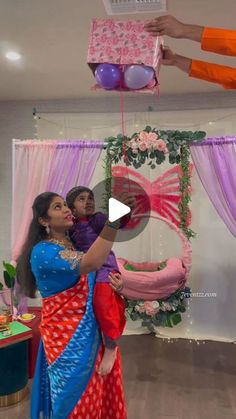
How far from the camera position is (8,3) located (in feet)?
7.44

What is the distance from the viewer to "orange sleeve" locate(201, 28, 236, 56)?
1.27m

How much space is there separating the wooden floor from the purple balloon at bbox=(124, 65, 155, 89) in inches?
82.9

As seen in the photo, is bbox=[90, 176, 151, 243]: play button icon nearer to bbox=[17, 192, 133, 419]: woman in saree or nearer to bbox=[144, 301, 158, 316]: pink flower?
bbox=[17, 192, 133, 419]: woman in saree

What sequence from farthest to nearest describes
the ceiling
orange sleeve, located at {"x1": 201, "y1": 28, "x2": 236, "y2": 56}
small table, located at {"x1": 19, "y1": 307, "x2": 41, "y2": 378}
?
small table, located at {"x1": 19, "y1": 307, "x2": 41, "y2": 378} < the ceiling < orange sleeve, located at {"x1": 201, "y1": 28, "x2": 236, "y2": 56}

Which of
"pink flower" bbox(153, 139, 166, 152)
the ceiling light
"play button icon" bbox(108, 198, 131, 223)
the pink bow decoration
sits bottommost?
"play button icon" bbox(108, 198, 131, 223)

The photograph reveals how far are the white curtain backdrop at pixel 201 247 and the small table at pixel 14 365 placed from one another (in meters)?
1.70

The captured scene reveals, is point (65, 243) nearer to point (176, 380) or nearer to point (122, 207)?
point (122, 207)

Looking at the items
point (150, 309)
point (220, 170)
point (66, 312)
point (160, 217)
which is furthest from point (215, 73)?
point (150, 309)

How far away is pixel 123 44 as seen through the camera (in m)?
1.52

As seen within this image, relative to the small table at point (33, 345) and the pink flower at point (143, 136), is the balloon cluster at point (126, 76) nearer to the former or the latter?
the pink flower at point (143, 136)

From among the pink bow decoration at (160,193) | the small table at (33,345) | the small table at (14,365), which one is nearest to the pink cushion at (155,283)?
the pink bow decoration at (160,193)

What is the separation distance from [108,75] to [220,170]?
75.0 inches

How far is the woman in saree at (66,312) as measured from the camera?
149 centimetres

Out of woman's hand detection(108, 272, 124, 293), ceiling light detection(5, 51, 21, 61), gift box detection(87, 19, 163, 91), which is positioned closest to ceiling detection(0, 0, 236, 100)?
ceiling light detection(5, 51, 21, 61)
